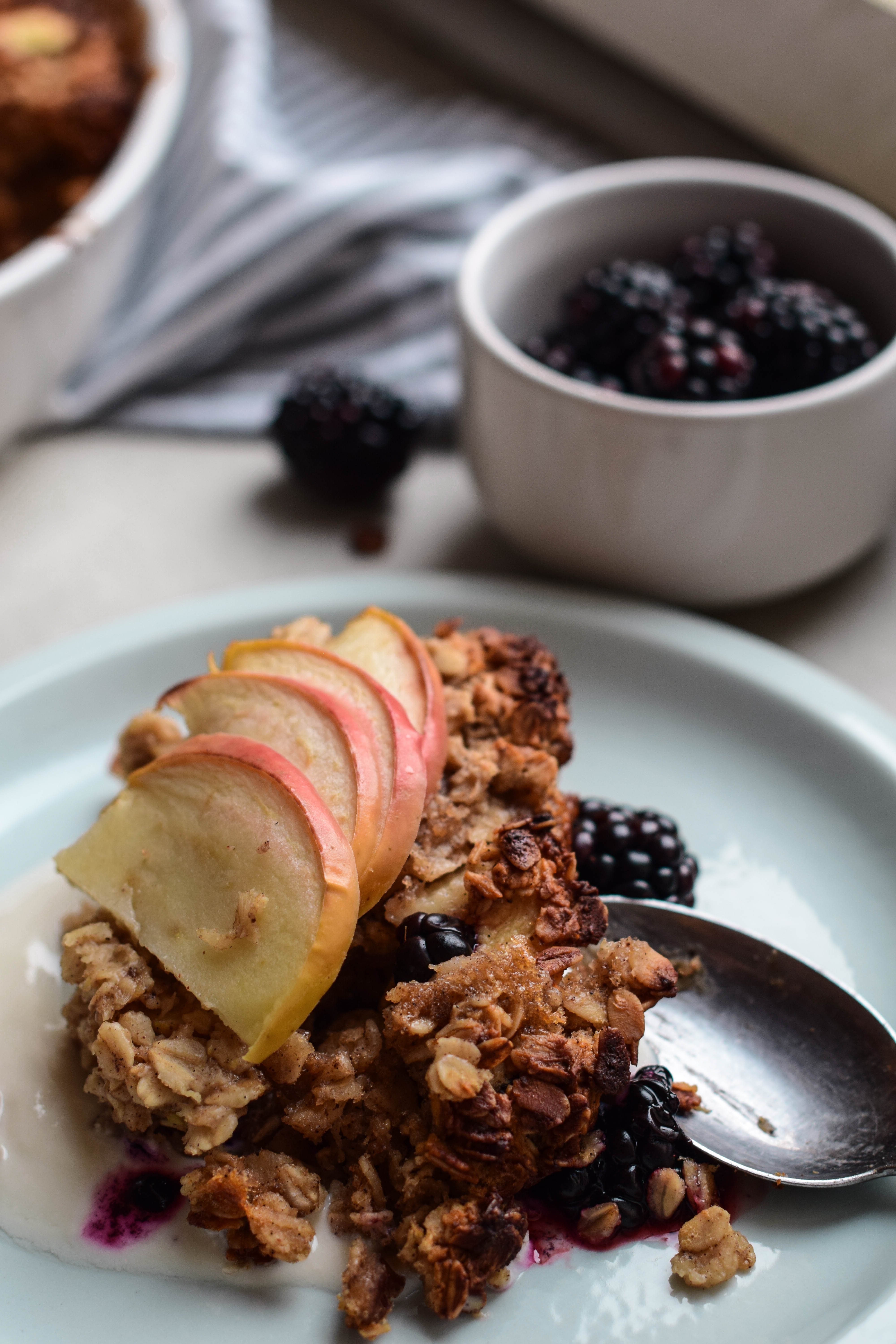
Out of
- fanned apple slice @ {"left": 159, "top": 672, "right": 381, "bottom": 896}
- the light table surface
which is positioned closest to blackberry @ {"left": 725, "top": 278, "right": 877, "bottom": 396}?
the light table surface

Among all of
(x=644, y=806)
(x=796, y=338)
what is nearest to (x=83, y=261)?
(x=796, y=338)

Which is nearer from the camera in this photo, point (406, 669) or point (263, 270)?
point (406, 669)

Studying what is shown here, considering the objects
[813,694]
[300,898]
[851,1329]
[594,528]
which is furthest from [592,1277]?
[594,528]

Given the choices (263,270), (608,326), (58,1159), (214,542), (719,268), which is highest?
(719,268)

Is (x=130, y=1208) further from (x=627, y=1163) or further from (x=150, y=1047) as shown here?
(x=627, y=1163)

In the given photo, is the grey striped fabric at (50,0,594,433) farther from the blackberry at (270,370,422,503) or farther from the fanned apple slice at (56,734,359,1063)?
the fanned apple slice at (56,734,359,1063)
